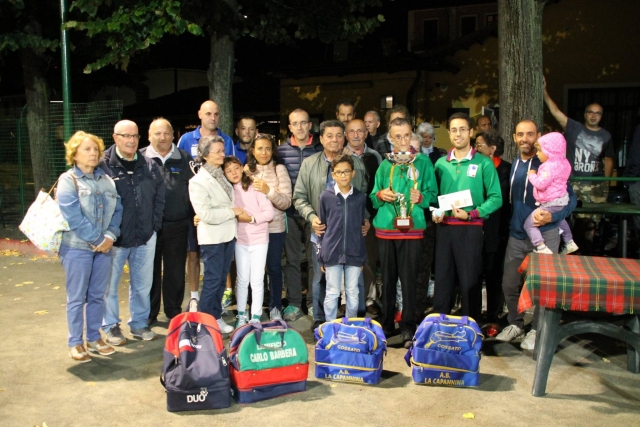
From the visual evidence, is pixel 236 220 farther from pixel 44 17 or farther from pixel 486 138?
pixel 44 17

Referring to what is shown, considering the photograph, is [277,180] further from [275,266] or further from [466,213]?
[466,213]

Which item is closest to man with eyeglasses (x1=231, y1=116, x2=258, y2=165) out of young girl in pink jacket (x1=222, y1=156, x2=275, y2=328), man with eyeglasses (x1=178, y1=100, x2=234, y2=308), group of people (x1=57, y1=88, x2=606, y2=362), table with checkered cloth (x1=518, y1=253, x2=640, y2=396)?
man with eyeglasses (x1=178, y1=100, x2=234, y2=308)

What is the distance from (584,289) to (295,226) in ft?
11.0

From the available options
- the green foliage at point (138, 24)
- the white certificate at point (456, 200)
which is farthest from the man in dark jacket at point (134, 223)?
the green foliage at point (138, 24)

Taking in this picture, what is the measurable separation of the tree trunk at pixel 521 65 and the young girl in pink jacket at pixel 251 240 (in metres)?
3.29

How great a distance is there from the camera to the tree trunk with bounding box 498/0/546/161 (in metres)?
7.86

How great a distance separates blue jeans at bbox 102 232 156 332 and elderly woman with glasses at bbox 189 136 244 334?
1.89 feet

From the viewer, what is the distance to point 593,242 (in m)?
8.20

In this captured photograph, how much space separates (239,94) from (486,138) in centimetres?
1868

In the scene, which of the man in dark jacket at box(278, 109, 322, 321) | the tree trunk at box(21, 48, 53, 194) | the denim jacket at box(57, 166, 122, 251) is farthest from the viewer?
the tree trunk at box(21, 48, 53, 194)

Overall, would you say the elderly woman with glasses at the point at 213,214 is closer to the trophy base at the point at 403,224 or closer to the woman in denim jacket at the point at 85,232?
the woman in denim jacket at the point at 85,232

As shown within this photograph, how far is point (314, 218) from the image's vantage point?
6.34m

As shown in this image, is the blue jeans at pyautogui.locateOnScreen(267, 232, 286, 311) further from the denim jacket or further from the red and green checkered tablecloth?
the red and green checkered tablecloth

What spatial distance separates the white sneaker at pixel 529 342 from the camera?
6.09 meters
